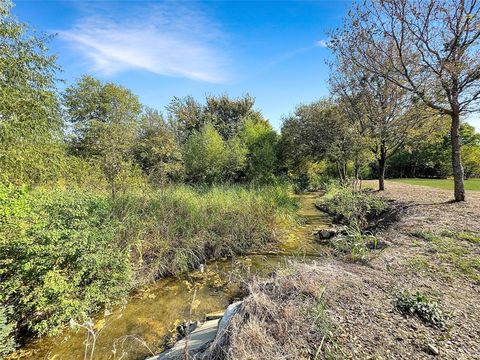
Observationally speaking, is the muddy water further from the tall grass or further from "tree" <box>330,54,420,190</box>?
"tree" <box>330,54,420,190</box>

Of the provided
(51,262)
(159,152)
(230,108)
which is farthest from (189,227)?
(230,108)

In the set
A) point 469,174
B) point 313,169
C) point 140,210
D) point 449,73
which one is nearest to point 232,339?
point 140,210

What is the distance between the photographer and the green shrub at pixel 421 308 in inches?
90.0

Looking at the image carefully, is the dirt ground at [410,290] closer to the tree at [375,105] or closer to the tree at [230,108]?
the tree at [375,105]

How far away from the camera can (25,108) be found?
4711 mm

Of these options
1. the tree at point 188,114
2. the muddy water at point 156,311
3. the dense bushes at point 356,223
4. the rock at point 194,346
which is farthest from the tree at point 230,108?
the rock at point 194,346

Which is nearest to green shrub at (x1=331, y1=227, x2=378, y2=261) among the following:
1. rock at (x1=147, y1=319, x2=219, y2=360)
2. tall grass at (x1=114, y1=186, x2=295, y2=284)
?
tall grass at (x1=114, y1=186, x2=295, y2=284)

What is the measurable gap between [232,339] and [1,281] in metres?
3.22

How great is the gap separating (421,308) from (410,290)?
49 cm

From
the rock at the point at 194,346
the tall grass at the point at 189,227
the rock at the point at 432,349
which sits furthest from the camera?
the tall grass at the point at 189,227

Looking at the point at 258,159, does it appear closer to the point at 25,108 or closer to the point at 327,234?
the point at 327,234

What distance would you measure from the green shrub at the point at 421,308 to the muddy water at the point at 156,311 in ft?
7.49

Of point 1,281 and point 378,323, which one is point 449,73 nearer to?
point 378,323

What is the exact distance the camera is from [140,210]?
5.73 meters
